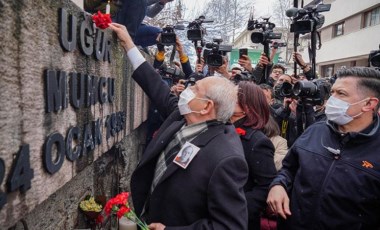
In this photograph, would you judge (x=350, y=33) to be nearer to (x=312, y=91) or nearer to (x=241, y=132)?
(x=312, y=91)

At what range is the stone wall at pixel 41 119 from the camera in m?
1.27

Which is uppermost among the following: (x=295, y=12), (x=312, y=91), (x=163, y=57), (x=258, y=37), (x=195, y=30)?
(x=295, y=12)

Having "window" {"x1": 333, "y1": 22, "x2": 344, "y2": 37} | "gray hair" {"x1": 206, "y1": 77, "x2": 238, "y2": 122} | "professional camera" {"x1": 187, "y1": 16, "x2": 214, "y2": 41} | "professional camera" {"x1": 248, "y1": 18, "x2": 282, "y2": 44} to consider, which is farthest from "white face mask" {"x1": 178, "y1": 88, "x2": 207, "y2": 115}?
"window" {"x1": 333, "y1": 22, "x2": 344, "y2": 37}

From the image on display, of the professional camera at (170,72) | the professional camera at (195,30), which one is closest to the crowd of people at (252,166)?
the professional camera at (170,72)

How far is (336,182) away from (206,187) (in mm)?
852

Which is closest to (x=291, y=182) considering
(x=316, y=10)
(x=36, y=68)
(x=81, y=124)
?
(x=81, y=124)

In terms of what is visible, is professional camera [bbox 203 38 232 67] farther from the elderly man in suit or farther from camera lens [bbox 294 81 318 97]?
the elderly man in suit

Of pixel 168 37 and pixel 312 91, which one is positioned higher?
pixel 168 37

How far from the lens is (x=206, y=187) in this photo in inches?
67.3

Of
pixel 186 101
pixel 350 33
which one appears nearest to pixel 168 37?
pixel 186 101

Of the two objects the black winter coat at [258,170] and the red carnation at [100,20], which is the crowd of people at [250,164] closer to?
the black winter coat at [258,170]

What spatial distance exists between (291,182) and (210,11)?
14.9 metres

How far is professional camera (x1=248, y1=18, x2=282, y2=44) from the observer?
4449 mm

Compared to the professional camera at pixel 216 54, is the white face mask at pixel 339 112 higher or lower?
lower
